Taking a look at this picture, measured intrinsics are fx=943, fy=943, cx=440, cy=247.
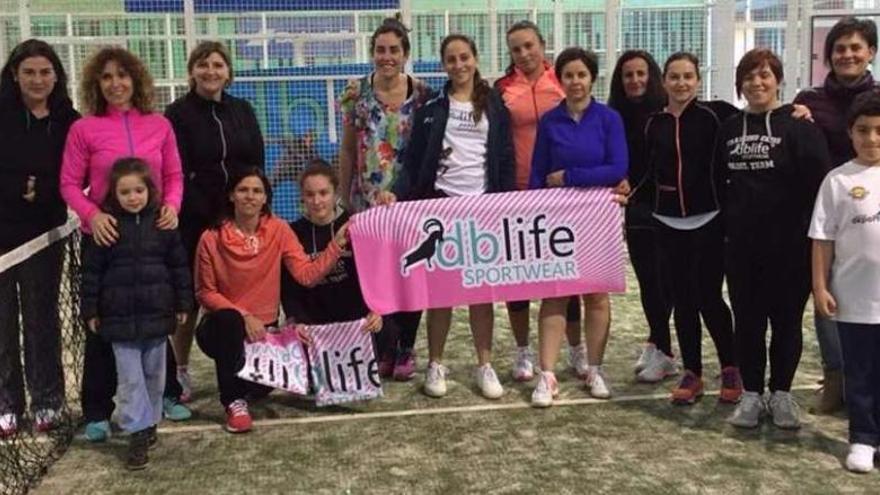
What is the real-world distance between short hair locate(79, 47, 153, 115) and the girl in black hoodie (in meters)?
2.51

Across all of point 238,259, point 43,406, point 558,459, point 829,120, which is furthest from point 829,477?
point 43,406

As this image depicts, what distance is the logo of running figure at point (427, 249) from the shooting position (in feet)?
14.8

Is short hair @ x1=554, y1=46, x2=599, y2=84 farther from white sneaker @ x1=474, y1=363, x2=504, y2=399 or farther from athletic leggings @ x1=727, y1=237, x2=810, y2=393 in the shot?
white sneaker @ x1=474, y1=363, x2=504, y2=399

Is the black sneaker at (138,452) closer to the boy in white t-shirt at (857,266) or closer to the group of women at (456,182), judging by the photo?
the group of women at (456,182)

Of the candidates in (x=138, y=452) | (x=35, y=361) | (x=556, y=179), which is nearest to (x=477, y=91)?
(x=556, y=179)

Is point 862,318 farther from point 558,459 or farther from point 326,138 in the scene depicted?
point 326,138

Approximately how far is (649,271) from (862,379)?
57.5 inches

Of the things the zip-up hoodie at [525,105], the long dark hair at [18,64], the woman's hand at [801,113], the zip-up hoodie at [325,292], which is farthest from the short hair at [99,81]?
the woman's hand at [801,113]

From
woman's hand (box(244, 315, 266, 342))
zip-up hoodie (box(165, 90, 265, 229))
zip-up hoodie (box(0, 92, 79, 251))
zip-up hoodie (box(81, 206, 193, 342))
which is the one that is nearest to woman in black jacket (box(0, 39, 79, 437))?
zip-up hoodie (box(0, 92, 79, 251))

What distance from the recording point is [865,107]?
3.59 m

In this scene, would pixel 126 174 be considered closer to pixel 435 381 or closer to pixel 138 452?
pixel 138 452

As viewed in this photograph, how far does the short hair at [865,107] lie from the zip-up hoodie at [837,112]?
343 mm

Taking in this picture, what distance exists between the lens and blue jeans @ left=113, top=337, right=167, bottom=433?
12.6 ft

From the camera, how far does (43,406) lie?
4.15 meters
